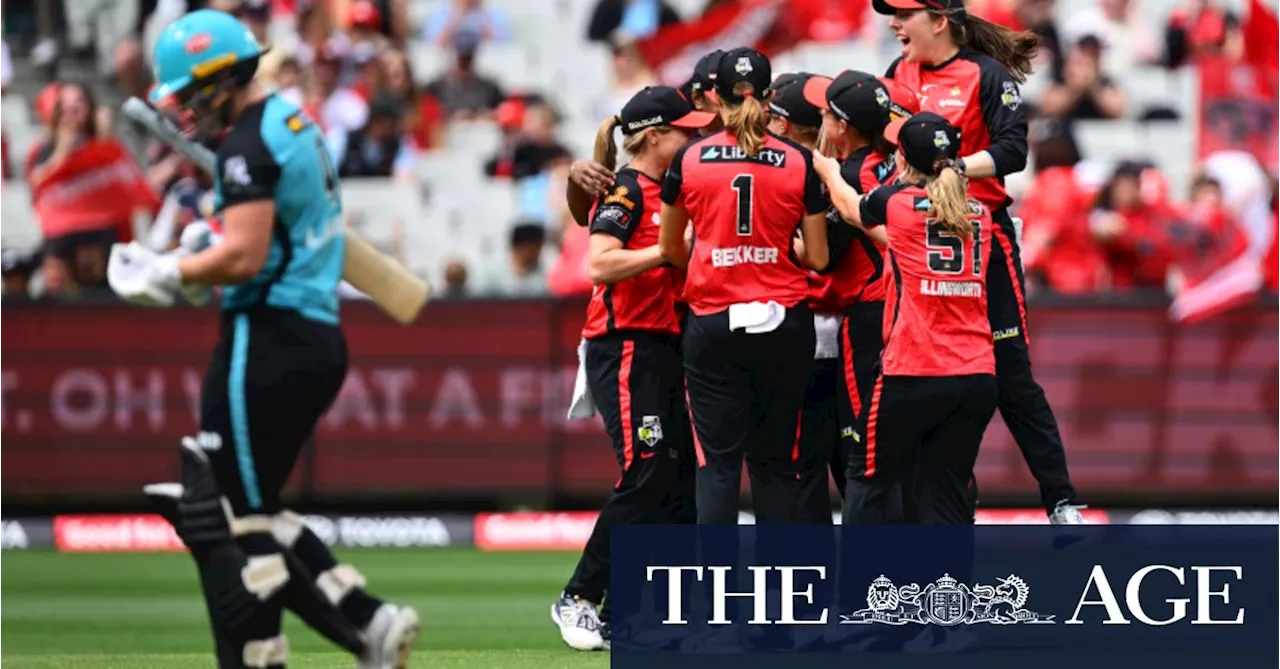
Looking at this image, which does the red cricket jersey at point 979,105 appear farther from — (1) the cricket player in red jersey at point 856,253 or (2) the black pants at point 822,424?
(2) the black pants at point 822,424

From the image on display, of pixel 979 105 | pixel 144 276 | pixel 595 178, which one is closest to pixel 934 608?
pixel 979 105

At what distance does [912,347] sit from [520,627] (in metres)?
3.03

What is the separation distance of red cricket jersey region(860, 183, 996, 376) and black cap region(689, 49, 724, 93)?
903 millimetres

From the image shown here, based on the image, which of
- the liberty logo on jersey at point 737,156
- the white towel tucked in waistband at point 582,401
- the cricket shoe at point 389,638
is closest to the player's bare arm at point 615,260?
the liberty logo on jersey at point 737,156

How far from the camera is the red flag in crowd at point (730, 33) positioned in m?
18.6

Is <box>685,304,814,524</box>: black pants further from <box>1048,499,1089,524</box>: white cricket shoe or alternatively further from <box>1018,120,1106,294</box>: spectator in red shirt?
<box>1018,120,1106,294</box>: spectator in red shirt

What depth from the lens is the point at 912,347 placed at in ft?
29.3

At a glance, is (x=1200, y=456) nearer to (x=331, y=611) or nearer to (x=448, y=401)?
(x=448, y=401)

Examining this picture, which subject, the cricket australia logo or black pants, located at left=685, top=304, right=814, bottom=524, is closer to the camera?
the cricket australia logo

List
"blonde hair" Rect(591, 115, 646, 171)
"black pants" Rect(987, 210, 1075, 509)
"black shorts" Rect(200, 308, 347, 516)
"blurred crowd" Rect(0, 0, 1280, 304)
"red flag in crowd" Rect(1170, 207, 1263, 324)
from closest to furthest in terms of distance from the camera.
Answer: "black shorts" Rect(200, 308, 347, 516) → "black pants" Rect(987, 210, 1075, 509) → "blonde hair" Rect(591, 115, 646, 171) → "red flag in crowd" Rect(1170, 207, 1263, 324) → "blurred crowd" Rect(0, 0, 1280, 304)

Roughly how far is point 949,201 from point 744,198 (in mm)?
890

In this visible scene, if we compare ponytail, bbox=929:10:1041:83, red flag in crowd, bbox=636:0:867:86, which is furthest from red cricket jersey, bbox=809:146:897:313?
red flag in crowd, bbox=636:0:867:86

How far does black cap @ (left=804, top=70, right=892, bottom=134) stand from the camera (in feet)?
30.4

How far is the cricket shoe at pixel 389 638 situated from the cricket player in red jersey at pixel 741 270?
1990 mm
